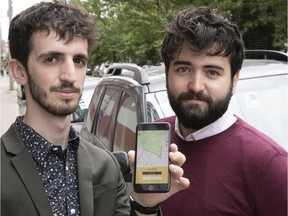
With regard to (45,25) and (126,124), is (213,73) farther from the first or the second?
(126,124)

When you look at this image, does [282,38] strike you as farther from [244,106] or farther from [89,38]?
[89,38]

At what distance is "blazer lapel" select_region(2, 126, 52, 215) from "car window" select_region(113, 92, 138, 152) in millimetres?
1756

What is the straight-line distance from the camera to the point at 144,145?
6.48 ft

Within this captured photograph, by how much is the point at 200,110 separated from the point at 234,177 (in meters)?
0.37

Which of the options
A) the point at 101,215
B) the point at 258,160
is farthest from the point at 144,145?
the point at 258,160

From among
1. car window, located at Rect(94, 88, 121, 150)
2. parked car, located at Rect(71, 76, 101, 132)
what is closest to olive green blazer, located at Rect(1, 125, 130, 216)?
car window, located at Rect(94, 88, 121, 150)

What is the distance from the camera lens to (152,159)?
1914 millimetres

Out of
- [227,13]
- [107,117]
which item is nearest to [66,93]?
[107,117]

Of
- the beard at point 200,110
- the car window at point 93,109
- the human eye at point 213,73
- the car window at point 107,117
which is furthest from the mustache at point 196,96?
the car window at point 93,109

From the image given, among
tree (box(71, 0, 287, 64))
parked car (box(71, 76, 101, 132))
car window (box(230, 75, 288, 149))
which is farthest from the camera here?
tree (box(71, 0, 287, 64))

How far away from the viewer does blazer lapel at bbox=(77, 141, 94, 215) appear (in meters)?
1.88

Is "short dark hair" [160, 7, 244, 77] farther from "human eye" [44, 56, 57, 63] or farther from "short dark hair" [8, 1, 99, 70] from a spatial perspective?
"human eye" [44, 56, 57, 63]

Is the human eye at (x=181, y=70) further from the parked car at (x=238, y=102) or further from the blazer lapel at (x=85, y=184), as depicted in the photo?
the parked car at (x=238, y=102)

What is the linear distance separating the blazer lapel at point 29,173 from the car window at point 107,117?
2.34 m
